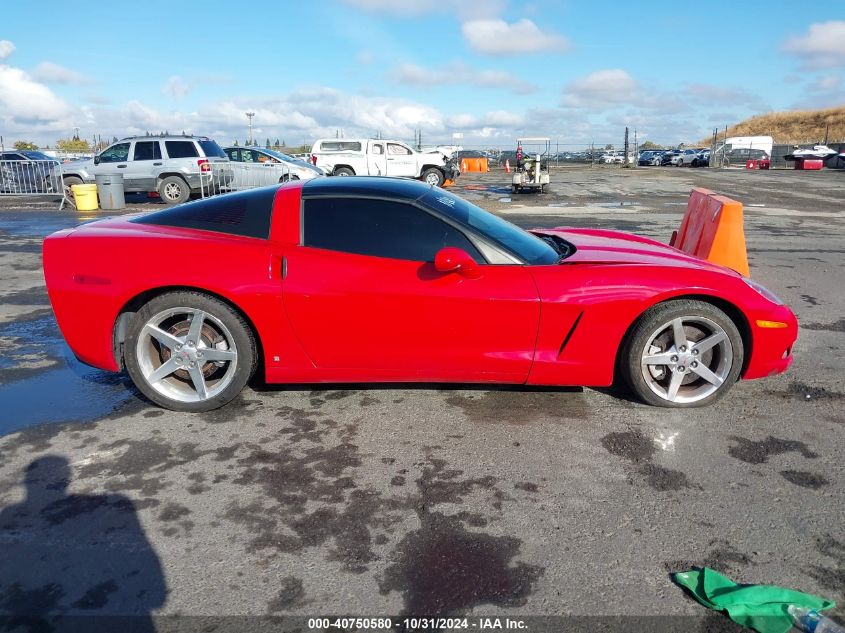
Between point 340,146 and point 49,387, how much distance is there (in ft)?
65.6

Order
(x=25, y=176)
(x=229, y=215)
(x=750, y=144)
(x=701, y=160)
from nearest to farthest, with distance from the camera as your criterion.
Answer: (x=229, y=215) < (x=25, y=176) < (x=701, y=160) < (x=750, y=144)

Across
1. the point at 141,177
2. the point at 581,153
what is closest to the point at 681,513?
the point at 141,177

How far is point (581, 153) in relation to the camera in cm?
5331

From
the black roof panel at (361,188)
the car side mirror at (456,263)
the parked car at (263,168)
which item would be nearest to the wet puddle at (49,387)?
the black roof panel at (361,188)

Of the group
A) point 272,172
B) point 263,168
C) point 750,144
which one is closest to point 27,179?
point 263,168

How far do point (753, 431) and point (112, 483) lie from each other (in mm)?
3355

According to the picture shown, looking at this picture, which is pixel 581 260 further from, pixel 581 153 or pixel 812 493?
pixel 581 153

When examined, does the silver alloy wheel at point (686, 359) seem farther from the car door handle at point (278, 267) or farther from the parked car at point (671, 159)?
the parked car at point (671, 159)

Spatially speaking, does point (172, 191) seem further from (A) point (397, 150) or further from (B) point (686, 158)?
(B) point (686, 158)

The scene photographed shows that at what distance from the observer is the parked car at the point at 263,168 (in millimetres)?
17016

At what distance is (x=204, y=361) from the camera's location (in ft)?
12.2

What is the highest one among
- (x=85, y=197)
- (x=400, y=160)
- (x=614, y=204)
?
(x=400, y=160)

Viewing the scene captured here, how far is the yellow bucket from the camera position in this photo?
51.5 ft

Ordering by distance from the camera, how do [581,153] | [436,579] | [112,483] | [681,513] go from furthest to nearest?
[581,153], [112,483], [681,513], [436,579]
